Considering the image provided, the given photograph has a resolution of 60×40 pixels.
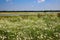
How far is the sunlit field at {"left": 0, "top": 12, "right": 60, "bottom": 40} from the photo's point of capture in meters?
1.44

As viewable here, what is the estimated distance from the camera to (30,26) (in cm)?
148

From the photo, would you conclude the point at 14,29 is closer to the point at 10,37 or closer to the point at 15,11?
the point at 10,37

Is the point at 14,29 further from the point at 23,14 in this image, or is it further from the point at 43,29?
the point at 43,29

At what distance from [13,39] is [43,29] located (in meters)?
0.34

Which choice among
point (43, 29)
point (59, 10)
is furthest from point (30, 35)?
point (59, 10)

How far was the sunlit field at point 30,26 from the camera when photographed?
1.44m

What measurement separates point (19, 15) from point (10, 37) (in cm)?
26

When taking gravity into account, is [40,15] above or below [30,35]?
above

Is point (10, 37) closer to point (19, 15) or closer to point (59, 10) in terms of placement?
point (19, 15)

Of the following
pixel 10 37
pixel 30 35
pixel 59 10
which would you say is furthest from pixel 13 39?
pixel 59 10

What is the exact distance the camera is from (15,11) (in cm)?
151

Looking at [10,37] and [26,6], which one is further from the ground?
[26,6]

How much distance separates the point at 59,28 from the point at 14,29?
0.48 meters

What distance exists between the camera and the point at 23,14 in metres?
1.50
